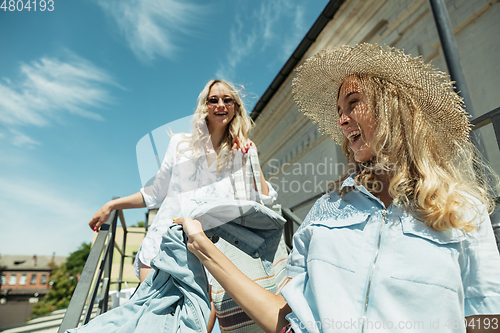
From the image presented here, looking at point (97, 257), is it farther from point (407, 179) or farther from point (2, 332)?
point (2, 332)

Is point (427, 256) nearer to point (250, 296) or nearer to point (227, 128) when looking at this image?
point (250, 296)

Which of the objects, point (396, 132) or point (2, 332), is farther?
point (2, 332)

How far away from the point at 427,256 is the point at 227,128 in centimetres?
167

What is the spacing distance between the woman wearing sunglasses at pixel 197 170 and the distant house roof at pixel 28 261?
74581 millimetres

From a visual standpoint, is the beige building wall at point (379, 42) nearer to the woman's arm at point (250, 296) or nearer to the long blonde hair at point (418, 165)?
the long blonde hair at point (418, 165)

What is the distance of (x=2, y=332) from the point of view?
4.74 meters

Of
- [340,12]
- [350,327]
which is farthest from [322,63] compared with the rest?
[340,12]

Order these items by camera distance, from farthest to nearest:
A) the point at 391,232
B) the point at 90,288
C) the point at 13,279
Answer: the point at 13,279
the point at 90,288
the point at 391,232

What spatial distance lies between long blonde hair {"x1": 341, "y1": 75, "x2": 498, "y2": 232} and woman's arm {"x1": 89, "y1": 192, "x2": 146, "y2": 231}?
1.49 m

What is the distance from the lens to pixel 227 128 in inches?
93.4

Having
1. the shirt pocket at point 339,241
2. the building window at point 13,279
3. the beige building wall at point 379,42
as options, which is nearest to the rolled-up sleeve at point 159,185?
the shirt pocket at point 339,241

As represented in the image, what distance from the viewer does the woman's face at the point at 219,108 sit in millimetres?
2297

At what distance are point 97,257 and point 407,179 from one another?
1891 millimetres

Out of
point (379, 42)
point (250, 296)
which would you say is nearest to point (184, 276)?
point (250, 296)
